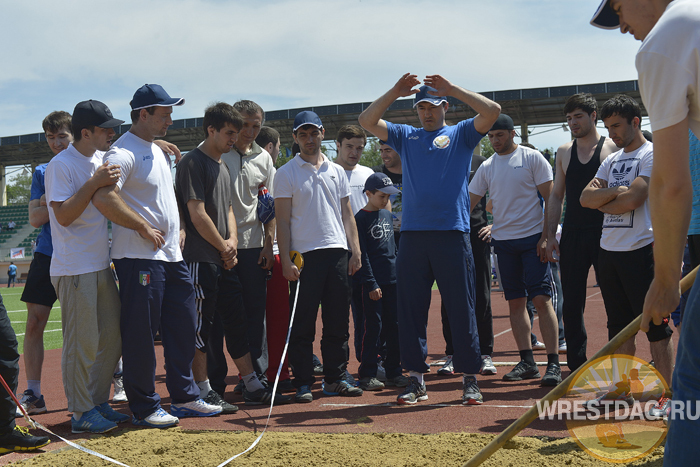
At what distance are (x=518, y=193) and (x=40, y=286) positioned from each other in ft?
14.7

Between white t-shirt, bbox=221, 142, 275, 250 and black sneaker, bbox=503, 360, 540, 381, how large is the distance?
266 centimetres

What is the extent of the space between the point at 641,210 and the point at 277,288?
326cm

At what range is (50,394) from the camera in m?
5.98

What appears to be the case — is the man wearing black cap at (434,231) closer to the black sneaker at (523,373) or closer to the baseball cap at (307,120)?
the baseball cap at (307,120)

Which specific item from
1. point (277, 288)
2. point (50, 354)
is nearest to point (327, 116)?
point (50, 354)

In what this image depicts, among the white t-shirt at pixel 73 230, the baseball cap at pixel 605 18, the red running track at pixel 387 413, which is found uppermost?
the baseball cap at pixel 605 18

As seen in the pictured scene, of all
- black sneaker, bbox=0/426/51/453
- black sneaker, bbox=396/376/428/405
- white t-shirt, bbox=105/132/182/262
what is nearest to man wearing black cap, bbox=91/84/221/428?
white t-shirt, bbox=105/132/182/262

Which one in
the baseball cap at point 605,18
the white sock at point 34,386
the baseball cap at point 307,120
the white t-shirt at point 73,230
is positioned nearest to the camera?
the baseball cap at point 605,18

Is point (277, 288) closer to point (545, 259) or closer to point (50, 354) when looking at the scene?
point (545, 259)

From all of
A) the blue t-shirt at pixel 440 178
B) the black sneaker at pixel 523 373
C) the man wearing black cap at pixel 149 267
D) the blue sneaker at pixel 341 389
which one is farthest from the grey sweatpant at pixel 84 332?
the black sneaker at pixel 523 373

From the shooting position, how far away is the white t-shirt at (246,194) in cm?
549

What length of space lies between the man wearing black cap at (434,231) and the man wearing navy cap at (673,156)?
2799mm

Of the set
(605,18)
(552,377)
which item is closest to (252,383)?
(552,377)

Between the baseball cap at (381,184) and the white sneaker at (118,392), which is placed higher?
the baseball cap at (381,184)
